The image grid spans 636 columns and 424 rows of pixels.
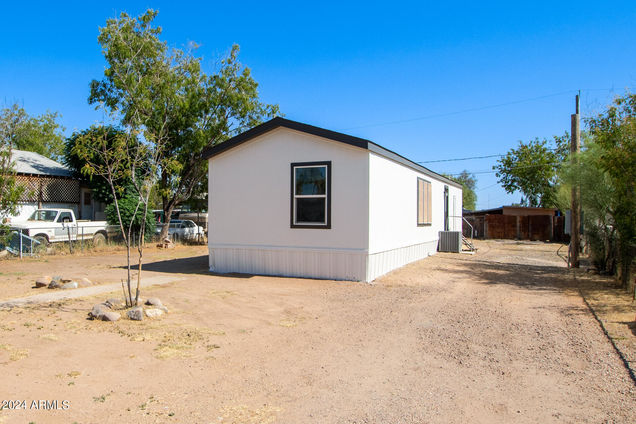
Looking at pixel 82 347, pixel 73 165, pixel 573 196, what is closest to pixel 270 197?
pixel 82 347

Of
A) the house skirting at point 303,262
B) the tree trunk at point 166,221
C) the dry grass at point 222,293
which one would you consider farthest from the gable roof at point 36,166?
the dry grass at point 222,293

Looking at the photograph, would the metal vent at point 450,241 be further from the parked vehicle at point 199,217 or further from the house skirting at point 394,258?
the parked vehicle at point 199,217

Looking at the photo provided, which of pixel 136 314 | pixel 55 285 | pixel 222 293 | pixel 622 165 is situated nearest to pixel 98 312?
pixel 136 314

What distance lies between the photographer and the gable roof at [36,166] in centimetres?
2170

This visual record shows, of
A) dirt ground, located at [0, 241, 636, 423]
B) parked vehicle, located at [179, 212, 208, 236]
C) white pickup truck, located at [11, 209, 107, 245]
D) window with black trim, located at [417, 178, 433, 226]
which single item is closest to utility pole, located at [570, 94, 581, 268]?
window with black trim, located at [417, 178, 433, 226]

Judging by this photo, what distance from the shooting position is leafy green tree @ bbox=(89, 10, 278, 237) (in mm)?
19594

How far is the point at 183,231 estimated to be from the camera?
22703mm

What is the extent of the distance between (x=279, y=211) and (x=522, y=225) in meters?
22.2

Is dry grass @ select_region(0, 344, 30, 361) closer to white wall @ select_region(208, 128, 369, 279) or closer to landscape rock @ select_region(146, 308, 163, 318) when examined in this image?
landscape rock @ select_region(146, 308, 163, 318)

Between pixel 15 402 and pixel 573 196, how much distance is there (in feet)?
45.5

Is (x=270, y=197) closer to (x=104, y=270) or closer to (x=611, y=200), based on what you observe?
(x=104, y=270)

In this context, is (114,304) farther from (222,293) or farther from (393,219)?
(393,219)

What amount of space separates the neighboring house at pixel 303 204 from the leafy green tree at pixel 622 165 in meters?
4.64

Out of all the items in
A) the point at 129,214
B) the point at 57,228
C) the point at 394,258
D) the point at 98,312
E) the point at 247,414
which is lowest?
the point at 247,414
